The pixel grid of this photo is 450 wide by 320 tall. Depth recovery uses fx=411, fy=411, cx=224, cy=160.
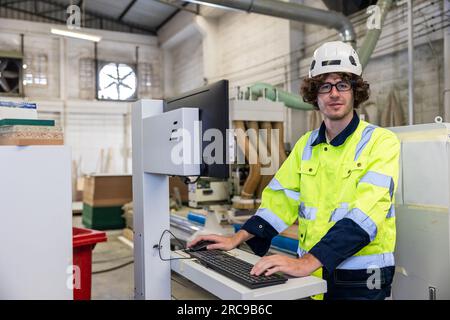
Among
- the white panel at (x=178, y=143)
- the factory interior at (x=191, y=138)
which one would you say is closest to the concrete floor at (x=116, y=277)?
the factory interior at (x=191, y=138)

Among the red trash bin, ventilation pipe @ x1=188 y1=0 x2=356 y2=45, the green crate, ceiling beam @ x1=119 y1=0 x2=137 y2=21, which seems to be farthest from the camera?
ceiling beam @ x1=119 y1=0 x2=137 y2=21

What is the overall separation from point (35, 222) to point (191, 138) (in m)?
0.61

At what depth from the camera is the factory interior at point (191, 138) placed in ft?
4.47

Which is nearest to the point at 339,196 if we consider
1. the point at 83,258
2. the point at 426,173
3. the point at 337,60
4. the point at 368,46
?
the point at 337,60

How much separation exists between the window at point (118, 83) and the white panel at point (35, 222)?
8417 millimetres

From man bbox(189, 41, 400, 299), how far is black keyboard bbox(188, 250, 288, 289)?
6cm

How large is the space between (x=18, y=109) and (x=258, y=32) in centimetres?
532

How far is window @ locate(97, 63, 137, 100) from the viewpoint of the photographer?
372 inches

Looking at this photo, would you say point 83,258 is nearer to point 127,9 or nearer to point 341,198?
point 341,198

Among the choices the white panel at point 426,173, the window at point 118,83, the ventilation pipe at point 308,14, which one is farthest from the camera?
the window at point 118,83

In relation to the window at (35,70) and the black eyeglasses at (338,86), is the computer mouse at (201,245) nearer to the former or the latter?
the black eyeglasses at (338,86)

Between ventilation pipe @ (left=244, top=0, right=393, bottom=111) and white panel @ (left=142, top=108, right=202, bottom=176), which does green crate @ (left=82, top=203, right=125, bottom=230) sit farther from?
white panel @ (left=142, top=108, right=202, bottom=176)

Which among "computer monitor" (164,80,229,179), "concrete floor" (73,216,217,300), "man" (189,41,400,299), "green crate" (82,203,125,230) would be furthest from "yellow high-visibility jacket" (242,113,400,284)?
"green crate" (82,203,125,230)

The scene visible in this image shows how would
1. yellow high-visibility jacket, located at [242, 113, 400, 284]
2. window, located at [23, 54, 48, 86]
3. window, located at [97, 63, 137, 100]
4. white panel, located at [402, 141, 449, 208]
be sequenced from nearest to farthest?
1. yellow high-visibility jacket, located at [242, 113, 400, 284]
2. white panel, located at [402, 141, 449, 208]
3. window, located at [23, 54, 48, 86]
4. window, located at [97, 63, 137, 100]
